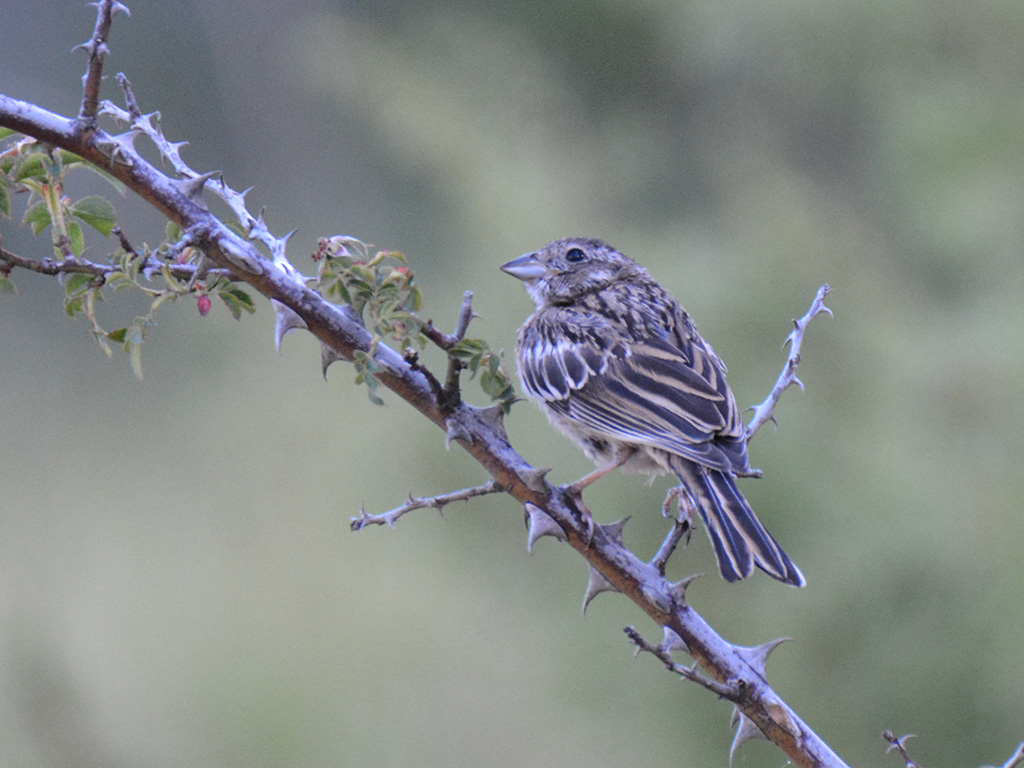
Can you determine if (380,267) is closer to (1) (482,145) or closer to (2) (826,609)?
(2) (826,609)

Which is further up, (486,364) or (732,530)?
(732,530)

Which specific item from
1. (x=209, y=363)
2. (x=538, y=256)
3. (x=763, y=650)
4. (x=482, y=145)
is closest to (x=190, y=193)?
(x=763, y=650)

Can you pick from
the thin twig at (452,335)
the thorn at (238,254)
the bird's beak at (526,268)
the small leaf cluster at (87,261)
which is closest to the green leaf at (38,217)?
the small leaf cluster at (87,261)

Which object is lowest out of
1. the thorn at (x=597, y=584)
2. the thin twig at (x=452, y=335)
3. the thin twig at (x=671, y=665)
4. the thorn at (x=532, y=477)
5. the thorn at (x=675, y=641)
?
the thin twig at (x=671, y=665)

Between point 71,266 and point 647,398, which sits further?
point 647,398

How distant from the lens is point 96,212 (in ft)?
5.14

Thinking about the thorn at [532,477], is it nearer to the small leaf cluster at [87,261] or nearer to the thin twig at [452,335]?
the thin twig at [452,335]

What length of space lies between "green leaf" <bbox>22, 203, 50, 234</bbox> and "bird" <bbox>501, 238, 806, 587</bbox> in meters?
0.95

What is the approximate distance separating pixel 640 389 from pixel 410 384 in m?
1.08

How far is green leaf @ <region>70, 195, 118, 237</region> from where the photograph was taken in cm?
156

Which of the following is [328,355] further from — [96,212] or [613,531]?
[613,531]

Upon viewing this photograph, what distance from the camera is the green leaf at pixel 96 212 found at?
5.11ft

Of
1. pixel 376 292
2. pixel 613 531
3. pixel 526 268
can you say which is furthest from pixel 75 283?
pixel 526 268

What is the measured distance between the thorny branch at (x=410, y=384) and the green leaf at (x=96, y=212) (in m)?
0.05
